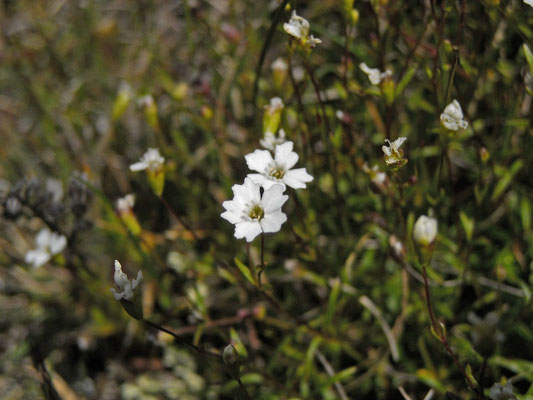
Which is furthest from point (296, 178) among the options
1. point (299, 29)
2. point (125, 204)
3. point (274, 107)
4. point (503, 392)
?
point (503, 392)

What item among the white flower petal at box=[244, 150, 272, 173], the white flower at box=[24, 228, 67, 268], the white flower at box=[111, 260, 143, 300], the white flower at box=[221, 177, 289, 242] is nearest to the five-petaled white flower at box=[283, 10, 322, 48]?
the white flower petal at box=[244, 150, 272, 173]

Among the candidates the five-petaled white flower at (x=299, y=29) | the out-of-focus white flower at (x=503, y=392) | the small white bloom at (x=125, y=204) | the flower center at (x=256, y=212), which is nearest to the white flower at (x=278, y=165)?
the flower center at (x=256, y=212)

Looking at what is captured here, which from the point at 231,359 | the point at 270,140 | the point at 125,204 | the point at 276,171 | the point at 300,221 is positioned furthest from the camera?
the point at 125,204

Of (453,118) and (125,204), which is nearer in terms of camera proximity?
(453,118)

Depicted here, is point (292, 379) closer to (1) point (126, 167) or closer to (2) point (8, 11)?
(1) point (126, 167)

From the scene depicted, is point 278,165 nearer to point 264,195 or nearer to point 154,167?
point 264,195

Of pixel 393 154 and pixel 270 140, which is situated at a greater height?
pixel 393 154

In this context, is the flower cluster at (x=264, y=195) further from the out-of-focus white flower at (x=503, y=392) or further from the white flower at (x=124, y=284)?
the out-of-focus white flower at (x=503, y=392)

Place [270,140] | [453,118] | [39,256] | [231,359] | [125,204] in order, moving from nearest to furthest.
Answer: [231,359] → [453,118] → [270,140] → [125,204] → [39,256]
